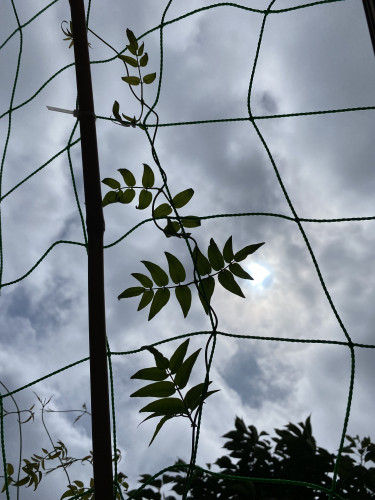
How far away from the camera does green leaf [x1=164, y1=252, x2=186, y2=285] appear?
0.81 meters

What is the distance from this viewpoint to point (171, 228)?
0.85 m

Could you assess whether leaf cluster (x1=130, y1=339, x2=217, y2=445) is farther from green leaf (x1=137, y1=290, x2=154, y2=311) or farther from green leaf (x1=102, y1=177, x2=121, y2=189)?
green leaf (x1=102, y1=177, x2=121, y2=189)

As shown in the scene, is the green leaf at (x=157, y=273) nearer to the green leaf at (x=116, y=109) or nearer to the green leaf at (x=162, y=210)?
the green leaf at (x=162, y=210)

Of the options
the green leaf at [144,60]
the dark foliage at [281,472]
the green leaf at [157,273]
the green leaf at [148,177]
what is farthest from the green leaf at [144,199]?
the dark foliage at [281,472]

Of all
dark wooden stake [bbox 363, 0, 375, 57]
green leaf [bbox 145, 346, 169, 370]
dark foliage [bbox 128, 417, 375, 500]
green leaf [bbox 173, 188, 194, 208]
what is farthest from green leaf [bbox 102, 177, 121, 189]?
dark foliage [bbox 128, 417, 375, 500]

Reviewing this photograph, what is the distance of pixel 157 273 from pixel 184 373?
0.16 meters

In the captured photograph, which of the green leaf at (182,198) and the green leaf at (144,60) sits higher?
the green leaf at (144,60)

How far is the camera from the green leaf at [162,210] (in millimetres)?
907

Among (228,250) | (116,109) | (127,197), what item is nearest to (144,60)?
(116,109)

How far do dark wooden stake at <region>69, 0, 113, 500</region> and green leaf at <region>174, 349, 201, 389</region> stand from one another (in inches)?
4.9

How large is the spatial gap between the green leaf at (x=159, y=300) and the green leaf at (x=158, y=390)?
0.39 ft

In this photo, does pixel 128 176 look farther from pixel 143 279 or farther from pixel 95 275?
pixel 95 275

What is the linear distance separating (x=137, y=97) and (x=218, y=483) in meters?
1.33

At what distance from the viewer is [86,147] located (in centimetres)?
72
